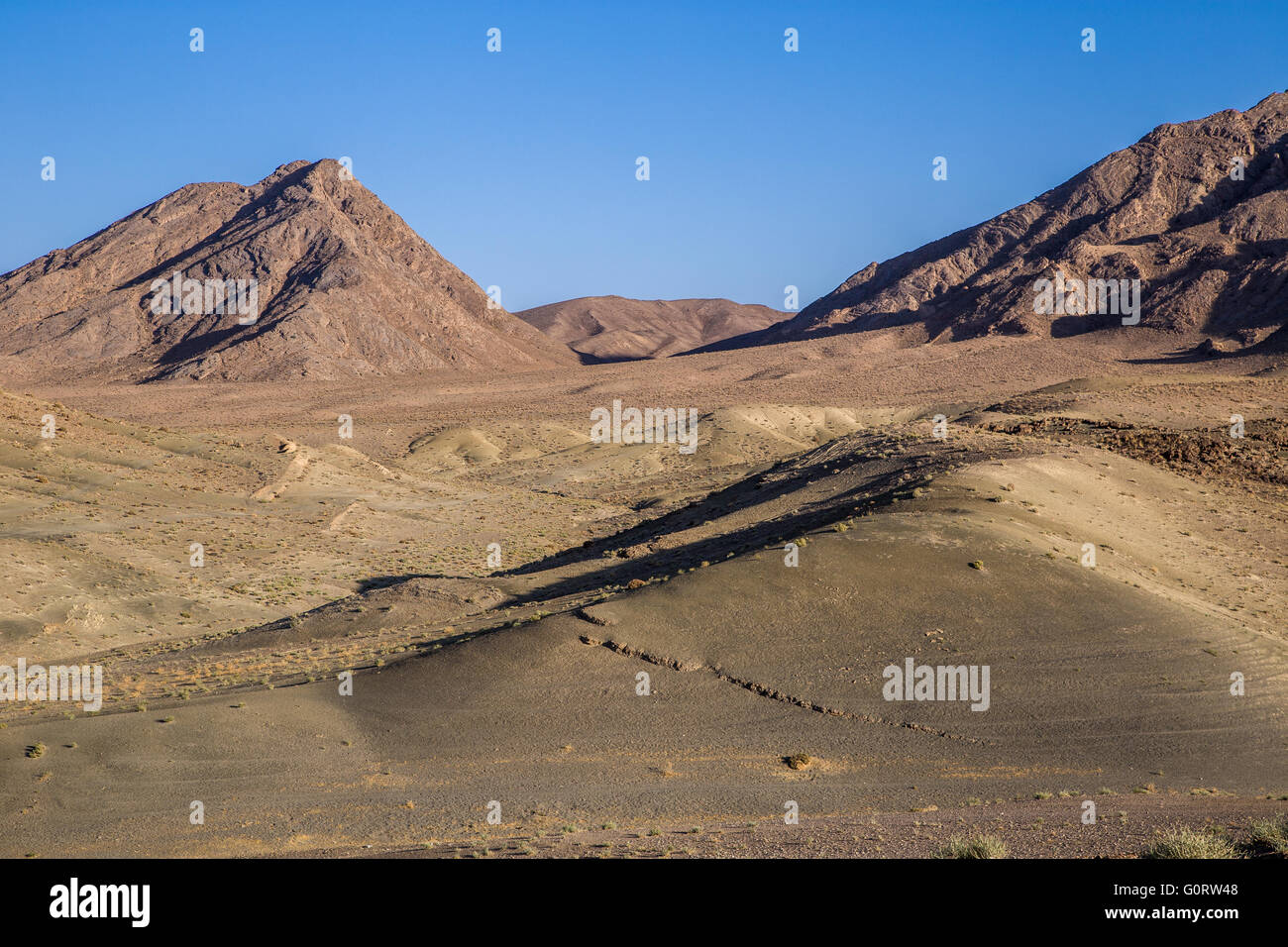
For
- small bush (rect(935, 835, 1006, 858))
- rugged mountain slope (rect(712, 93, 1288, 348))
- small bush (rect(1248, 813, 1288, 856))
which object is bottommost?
small bush (rect(935, 835, 1006, 858))

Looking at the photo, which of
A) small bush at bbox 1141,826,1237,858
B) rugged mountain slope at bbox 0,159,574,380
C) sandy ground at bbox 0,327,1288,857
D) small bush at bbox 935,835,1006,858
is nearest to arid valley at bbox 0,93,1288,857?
sandy ground at bbox 0,327,1288,857

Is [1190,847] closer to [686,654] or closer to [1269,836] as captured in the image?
[1269,836]

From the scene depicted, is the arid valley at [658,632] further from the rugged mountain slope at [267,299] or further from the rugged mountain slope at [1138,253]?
the rugged mountain slope at [267,299]

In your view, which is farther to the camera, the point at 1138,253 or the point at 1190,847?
the point at 1138,253

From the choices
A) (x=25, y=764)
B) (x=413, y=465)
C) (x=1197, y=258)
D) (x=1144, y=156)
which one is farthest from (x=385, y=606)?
(x=1144, y=156)

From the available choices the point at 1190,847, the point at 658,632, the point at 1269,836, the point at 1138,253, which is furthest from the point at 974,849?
the point at 1138,253

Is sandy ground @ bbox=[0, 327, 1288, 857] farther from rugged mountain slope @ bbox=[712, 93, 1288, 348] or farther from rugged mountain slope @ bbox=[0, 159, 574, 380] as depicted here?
rugged mountain slope @ bbox=[0, 159, 574, 380]

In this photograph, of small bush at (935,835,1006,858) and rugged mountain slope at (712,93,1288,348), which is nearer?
small bush at (935,835,1006,858)
